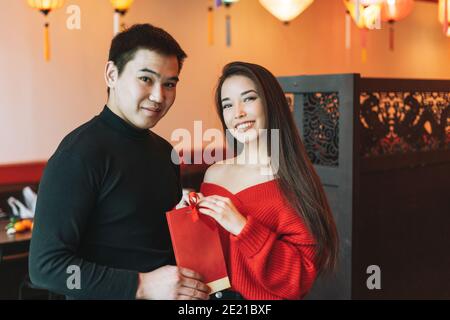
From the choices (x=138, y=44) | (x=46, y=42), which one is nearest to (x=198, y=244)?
(x=138, y=44)

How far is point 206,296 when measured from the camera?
1077 mm

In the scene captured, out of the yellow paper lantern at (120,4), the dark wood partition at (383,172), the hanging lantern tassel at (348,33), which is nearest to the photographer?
the dark wood partition at (383,172)

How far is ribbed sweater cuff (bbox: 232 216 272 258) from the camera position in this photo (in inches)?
42.8

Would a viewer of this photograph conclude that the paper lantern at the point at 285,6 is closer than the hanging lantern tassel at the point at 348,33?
Yes

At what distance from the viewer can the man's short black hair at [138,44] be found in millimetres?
1083

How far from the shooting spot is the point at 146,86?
3.54ft

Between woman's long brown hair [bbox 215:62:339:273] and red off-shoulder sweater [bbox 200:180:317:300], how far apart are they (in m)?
0.02

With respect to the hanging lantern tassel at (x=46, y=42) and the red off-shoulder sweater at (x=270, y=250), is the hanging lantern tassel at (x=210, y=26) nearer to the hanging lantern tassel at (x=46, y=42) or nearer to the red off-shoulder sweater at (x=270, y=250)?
the hanging lantern tassel at (x=46, y=42)

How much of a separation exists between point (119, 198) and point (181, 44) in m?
3.45

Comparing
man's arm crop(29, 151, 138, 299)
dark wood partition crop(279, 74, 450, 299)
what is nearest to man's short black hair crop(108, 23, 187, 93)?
man's arm crop(29, 151, 138, 299)

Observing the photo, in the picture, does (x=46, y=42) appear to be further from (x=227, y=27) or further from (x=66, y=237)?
(x=66, y=237)

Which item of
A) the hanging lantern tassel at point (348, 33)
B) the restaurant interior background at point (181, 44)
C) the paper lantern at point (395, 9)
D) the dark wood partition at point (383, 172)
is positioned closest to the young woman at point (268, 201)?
the restaurant interior background at point (181, 44)
